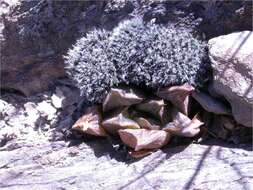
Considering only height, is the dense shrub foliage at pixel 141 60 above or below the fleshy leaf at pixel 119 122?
above

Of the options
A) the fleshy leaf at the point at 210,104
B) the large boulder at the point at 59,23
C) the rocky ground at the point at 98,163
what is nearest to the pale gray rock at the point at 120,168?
the rocky ground at the point at 98,163

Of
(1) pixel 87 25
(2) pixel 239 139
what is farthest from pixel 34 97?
(2) pixel 239 139

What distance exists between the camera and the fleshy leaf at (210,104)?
3111 millimetres

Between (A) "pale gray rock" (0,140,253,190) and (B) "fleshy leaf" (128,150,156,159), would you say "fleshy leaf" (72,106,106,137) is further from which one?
(B) "fleshy leaf" (128,150,156,159)

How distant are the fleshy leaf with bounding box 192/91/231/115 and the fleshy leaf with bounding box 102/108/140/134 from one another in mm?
413

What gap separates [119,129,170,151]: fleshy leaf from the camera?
10.0 feet

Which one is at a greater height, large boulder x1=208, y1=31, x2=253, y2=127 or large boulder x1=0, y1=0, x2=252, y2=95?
large boulder x1=0, y1=0, x2=252, y2=95

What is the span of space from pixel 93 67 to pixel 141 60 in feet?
1.01

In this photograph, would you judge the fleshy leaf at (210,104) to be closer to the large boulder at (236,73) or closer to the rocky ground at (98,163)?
the large boulder at (236,73)

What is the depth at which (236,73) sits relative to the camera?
3.01 meters

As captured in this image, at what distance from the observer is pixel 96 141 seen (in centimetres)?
335

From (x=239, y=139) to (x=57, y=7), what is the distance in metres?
1.65

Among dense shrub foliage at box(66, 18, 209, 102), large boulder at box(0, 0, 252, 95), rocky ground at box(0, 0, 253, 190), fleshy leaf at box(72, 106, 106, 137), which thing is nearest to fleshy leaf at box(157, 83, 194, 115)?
dense shrub foliage at box(66, 18, 209, 102)

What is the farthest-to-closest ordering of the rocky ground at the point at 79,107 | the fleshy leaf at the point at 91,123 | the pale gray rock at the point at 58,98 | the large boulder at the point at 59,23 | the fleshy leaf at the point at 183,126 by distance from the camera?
the pale gray rock at the point at 58,98 → the large boulder at the point at 59,23 → the fleshy leaf at the point at 91,123 → the fleshy leaf at the point at 183,126 → the rocky ground at the point at 79,107
